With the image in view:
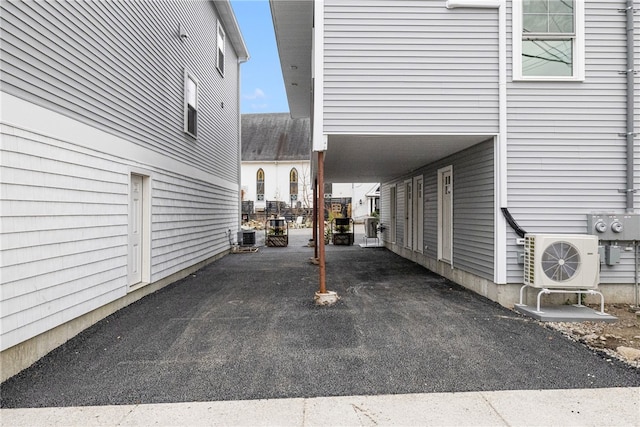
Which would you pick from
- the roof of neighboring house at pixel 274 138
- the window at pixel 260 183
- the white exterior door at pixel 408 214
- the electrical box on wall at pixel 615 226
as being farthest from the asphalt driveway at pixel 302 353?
the roof of neighboring house at pixel 274 138

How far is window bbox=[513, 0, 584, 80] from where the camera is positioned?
5242 millimetres

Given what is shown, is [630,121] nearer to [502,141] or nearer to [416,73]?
[502,141]

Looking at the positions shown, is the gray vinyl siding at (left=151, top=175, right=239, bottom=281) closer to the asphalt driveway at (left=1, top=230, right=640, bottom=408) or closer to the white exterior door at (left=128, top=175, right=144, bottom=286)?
the white exterior door at (left=128, top=175, right=144, bottom=286)

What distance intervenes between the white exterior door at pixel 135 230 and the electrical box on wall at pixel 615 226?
668 centimetres

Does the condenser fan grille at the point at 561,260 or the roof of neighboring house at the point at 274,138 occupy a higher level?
the roof of neighboring house at the point at 274,138

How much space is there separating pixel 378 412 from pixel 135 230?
4.68 metres

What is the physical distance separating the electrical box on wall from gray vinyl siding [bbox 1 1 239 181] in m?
6.80

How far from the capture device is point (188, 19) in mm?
7996

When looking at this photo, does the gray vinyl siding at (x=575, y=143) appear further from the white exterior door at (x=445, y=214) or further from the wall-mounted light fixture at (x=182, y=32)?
the wall-mounted light fixture at (x=182, y=32)

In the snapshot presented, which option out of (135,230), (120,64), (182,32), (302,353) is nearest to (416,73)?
(302,353)

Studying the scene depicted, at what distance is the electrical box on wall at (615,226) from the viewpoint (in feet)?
16.4

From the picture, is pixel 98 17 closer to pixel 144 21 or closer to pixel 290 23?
pixel 144 21

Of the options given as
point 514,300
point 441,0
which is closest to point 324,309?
point 514,300

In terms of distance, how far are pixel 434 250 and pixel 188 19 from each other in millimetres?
7456
